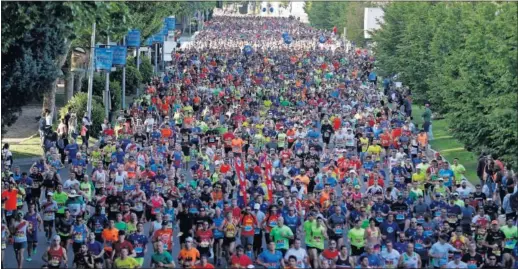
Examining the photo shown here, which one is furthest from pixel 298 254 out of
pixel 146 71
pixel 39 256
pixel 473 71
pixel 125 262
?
pixel 146 71

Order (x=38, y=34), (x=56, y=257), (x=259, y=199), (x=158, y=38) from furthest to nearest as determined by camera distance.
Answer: (x=158, y=38)
(x=38, y=34)
(x=259, y=199)
(x=56, y=257)

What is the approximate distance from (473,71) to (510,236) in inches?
554

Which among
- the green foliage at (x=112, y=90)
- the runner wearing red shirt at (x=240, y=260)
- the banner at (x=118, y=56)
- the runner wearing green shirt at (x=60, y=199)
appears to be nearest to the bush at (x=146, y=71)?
the green foliage at (x=112, y=90)

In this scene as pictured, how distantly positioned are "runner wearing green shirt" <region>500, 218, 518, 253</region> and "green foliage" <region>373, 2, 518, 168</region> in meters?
8.01

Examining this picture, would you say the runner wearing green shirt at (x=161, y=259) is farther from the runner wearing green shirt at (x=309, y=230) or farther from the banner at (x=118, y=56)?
the banner at (x=118, y=56)

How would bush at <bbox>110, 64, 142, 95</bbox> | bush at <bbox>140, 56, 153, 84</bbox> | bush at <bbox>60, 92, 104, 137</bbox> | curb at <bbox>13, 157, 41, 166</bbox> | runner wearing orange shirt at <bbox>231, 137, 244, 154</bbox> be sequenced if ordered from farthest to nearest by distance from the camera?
bush at <bbox>140, 56, 153, 84</bbox>, bush at <bbox>110, 64, 142, 95</bbox>, bush at <bbox>60, 92, 104, 137</bbox>, curb at <bbox>13, 157, 41, 166</bbox>, runner wearing orange shirt at <bbox>231, 137, 244, 154</bbox>

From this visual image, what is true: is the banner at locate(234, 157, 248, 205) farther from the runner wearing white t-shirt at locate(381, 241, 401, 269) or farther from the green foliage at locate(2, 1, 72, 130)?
the runner wearing white t-shirt at locate(381, 241, 401, 269)

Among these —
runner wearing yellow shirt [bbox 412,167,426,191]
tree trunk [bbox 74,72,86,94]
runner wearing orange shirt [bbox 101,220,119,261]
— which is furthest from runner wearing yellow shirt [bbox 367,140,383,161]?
tree trunk [bbox 74,72,86,94]

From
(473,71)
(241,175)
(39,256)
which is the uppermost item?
(473,71)

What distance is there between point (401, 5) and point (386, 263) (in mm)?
41156

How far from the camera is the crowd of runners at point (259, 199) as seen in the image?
20.2 m

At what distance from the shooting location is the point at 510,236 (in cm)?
2123

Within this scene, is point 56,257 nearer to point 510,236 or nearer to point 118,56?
point 510,236

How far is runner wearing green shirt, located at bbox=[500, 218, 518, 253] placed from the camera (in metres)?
21.1
